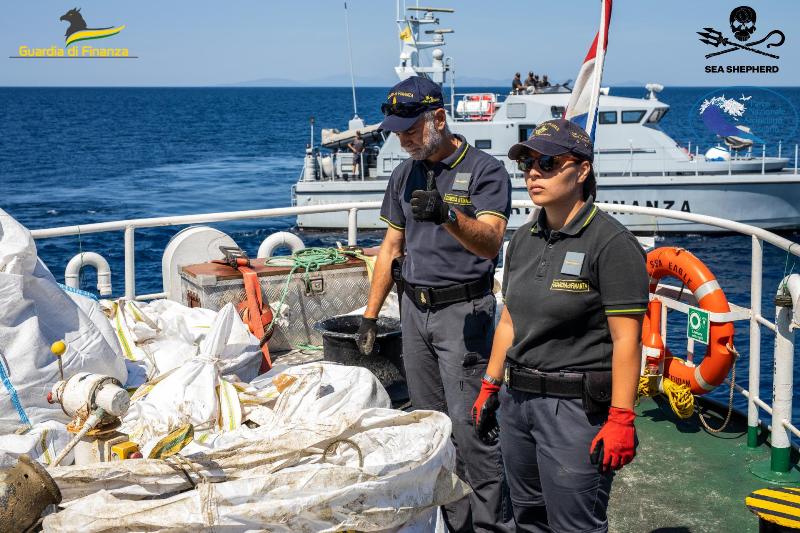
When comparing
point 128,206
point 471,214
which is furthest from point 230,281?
point 128,206

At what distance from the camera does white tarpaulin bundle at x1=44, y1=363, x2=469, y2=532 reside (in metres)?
2.97

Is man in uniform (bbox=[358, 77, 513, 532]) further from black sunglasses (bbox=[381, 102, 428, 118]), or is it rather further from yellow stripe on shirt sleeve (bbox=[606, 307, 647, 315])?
yellow stripe on shirt sleeve (bbox=[606, 307, 647, 315])

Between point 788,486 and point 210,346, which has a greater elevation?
point 210,346

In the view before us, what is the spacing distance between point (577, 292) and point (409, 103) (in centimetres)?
134

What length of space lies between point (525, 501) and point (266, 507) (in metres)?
0.93

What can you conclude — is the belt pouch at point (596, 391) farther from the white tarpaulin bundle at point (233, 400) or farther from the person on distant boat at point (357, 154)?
the person on distant boat at point (357, 154)

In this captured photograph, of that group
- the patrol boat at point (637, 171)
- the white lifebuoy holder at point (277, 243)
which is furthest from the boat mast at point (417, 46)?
the white lifebuoy holder at point (277, 243)

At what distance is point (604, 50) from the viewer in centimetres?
535

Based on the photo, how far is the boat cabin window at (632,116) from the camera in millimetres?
25844

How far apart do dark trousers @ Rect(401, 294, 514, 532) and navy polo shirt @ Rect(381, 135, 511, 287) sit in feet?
0.48

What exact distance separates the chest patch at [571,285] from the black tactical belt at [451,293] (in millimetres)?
958

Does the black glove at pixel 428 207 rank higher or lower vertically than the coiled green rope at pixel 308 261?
higher

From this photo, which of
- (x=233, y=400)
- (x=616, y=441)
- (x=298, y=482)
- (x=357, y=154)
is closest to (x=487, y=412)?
(x=616, y=441)

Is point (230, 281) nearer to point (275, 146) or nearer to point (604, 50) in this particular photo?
point (604, 50)
